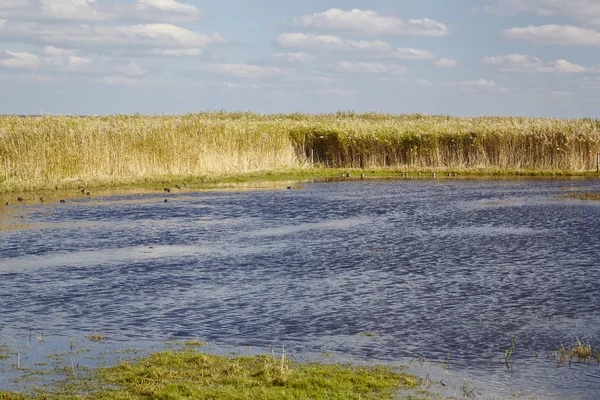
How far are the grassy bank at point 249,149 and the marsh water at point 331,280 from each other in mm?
5209

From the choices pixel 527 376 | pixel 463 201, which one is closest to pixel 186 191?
pixel 463 201

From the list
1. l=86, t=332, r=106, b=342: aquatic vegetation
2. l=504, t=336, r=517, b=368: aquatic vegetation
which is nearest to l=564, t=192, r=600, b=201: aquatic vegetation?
l=504, t=336, r=517, b=368: aquatic vegetation

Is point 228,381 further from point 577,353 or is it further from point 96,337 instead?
point 577,353

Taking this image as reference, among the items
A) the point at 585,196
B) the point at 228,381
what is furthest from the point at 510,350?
the point at 585,196

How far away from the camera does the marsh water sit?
10938mm

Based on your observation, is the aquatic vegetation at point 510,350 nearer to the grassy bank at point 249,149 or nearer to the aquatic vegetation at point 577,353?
the aquatic vegetation at point 577,353

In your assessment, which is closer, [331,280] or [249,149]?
[331,280]

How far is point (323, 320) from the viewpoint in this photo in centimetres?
1215

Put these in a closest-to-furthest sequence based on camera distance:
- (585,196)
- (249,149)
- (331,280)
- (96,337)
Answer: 1. (96,337)
2. (331,280)
3. (585,196)
4. (249,149)

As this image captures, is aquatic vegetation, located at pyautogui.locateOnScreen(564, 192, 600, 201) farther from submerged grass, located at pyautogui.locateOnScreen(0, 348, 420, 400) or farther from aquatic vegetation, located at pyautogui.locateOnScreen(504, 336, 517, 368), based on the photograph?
submerged grass, located at pyautogui.locateOnScreen(0, 348, 420, 400)

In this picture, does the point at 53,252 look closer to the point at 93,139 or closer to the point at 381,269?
the point at 381,269

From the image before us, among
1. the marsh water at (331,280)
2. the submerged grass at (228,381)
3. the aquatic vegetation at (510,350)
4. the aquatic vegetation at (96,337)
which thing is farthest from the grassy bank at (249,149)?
the aquatic vegetation at (510,350)

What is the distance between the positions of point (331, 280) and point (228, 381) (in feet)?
21.1

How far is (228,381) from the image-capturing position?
907 centimetres
